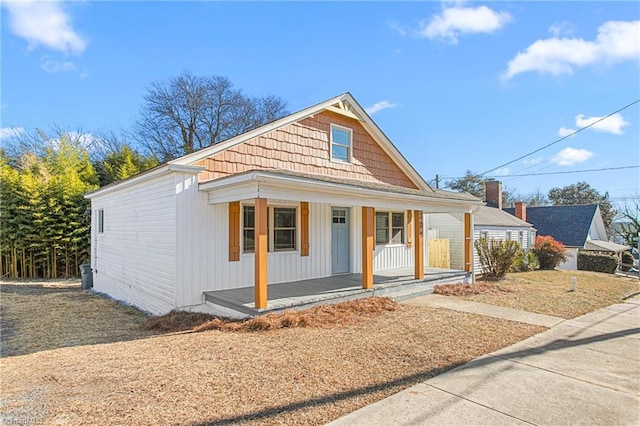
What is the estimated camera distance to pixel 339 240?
1120 centimetres

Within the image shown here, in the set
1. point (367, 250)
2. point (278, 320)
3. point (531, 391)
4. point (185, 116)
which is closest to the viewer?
point (531, 391)

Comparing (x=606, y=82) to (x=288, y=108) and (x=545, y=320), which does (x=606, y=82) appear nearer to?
(x=545, y=320)

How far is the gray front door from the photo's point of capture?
1097cm

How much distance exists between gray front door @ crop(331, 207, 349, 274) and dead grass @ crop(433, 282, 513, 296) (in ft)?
9.65

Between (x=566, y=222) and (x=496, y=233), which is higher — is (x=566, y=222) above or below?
above

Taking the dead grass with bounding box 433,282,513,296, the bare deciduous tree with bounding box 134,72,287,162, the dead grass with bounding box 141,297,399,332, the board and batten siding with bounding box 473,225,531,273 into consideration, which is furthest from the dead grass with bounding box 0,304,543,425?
the bare deciduous tree with bounding box 134,72,287,162

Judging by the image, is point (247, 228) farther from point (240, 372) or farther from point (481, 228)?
point (481, 228)

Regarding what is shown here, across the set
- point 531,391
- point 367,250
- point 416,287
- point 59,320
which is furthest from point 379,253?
point 59,320

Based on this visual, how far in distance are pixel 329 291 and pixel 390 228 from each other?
16.8 feet

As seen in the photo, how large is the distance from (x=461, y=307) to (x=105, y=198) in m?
11.7

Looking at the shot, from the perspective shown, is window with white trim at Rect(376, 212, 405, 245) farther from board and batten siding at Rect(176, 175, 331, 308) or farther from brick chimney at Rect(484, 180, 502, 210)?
brick chimney at Rect(484, 180, 502, 210)

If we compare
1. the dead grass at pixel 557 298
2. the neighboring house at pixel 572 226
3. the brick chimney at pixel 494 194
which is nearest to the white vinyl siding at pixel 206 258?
the dead grass at pixel 557 298

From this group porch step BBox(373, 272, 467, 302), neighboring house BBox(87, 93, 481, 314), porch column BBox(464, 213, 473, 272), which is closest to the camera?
neighboring house BBox(87, 93, 481, 314)

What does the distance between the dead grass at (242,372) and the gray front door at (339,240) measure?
4.35m
